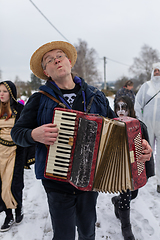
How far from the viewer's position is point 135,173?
139 cm

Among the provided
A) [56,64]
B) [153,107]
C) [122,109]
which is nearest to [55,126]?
[56,64]

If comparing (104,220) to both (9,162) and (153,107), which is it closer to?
(9,162)

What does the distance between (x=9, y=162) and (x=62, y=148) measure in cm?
136

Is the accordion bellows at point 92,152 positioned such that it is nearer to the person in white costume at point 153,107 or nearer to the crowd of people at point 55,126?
the crowd of people at point 55,126

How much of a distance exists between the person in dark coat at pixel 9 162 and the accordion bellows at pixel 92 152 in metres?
1.23

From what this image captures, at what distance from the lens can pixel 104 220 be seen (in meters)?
2.30

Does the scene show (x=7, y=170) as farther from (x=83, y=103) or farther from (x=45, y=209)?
(x=83, y=103)

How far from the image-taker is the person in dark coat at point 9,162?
222 centimetres

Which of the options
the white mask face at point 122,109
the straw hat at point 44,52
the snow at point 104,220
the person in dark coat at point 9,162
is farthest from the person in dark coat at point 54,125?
the person in dark coat at point 9,162

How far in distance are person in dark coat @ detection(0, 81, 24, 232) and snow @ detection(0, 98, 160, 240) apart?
0.17 meters

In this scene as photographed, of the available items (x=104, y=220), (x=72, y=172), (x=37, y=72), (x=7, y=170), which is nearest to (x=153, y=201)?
(x=104, y=220)

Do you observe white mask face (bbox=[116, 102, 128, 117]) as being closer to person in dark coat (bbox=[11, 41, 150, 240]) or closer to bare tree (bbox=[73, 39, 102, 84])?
person in dark coat (bbox=[11, 41, 150, 240])

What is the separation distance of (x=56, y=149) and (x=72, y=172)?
0.21 metres

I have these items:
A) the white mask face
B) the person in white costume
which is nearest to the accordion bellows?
the white mask face
